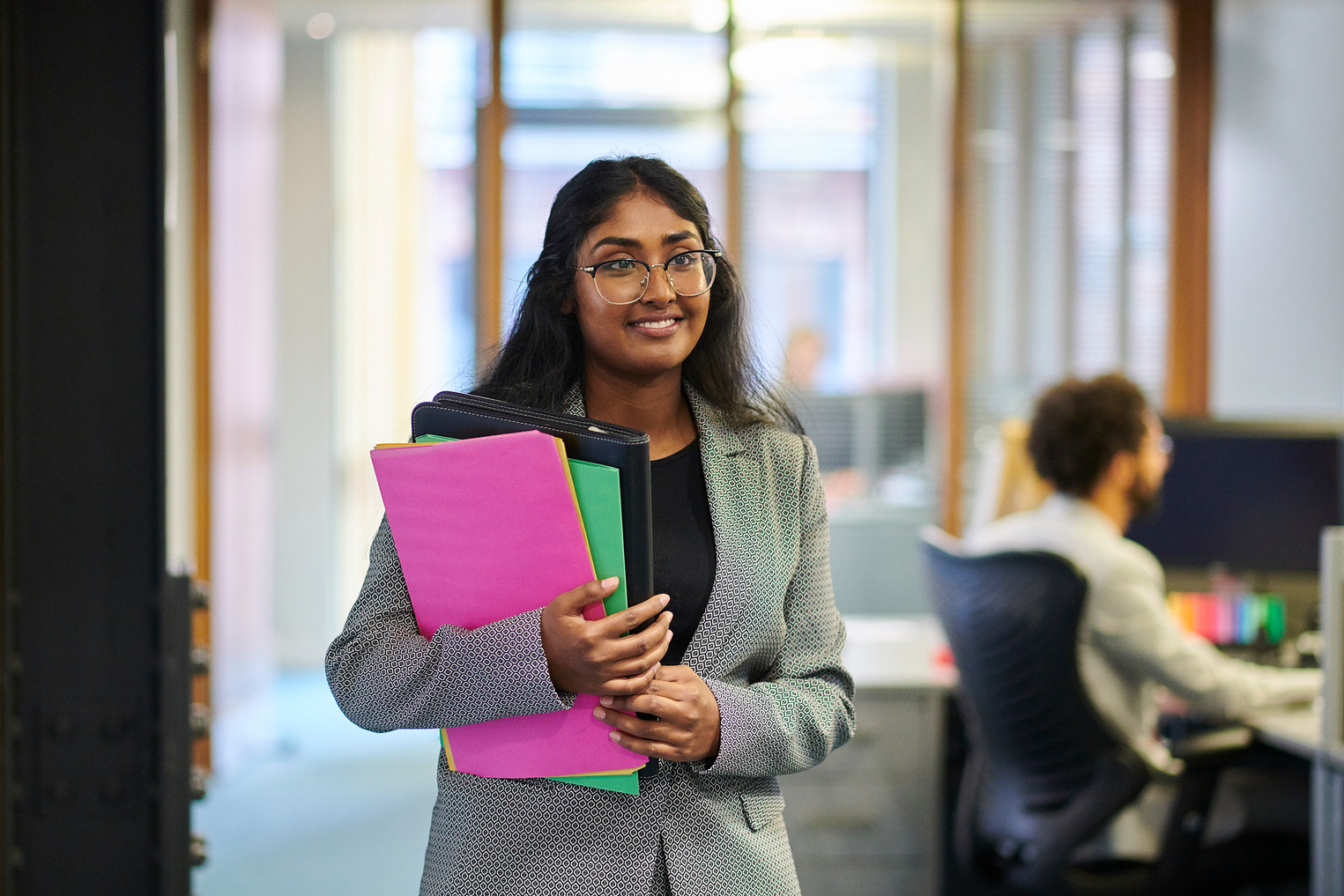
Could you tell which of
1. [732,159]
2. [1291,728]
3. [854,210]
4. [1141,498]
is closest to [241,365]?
[732,159]

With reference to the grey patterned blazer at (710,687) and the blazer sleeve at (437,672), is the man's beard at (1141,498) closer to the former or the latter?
the grey patterned blazer at (710,687)

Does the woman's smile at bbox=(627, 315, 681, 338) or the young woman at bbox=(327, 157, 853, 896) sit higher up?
the woman's smile at bbox=(627, 315, 681, 338)

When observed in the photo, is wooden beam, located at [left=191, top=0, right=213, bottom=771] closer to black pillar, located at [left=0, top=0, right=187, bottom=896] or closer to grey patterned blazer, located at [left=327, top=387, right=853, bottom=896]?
black pillar, located at [left=0, top=0, right=187, bottom=896]

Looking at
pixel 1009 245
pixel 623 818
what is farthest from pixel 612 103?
pixel 623 818

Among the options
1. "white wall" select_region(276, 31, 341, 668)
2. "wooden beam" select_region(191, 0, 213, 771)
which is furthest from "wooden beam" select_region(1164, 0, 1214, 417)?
"white wall" select_region(276, 31, 341, 668)

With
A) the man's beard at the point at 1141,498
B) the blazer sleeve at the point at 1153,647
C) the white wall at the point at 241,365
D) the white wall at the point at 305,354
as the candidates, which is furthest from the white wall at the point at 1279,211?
the white wall at the point at 305,354

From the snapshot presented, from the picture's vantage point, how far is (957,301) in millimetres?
4582

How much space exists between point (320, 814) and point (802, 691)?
3.24 metres

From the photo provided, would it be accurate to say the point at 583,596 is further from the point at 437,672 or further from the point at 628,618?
the point at 437,672

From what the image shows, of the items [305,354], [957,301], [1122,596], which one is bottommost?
[1122,596]

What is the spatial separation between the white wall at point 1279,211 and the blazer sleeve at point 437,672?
3.42m

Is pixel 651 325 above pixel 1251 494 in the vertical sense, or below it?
above

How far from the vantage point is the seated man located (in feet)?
7.44

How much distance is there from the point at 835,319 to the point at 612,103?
138 cm
